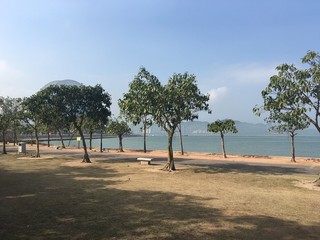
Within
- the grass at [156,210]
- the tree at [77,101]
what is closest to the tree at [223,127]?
the tree at [77,101]

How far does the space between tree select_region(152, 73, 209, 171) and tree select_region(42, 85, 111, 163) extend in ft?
34.6

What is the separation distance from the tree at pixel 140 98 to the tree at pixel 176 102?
478 millimetres

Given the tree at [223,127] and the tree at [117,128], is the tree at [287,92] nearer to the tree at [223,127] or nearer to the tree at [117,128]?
the tree at [223,127]

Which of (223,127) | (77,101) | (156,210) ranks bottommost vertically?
(156,210)

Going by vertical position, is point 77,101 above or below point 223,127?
above

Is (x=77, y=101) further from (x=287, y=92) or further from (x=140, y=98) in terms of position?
(x=287, y=92)

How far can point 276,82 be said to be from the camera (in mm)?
17500

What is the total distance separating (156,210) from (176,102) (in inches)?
547

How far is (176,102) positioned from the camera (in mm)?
24000

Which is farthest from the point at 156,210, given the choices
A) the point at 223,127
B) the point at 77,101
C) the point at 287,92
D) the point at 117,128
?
the point at 117,128

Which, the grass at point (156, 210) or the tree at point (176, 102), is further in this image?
the tree at point (176, 102)

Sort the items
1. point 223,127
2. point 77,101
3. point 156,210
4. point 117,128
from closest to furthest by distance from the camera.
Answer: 1. point 156,210
2. point 77,101
3. point 223,127
4. point 117,128

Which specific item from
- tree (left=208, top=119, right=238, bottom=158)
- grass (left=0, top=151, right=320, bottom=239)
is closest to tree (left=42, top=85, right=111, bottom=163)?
grass (left=0, top=151, right=320, bottom=239)

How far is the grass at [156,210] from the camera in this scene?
8.54 meters
